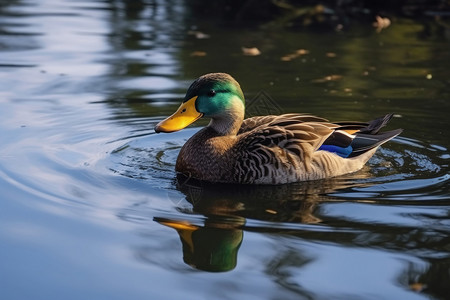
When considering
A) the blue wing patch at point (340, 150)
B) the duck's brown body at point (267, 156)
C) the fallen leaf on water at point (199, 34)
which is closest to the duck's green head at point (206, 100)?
the duck's brown body at point (267, 156)

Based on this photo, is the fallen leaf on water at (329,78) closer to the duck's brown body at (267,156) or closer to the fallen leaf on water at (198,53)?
the fallen leaf on water at (198,53)

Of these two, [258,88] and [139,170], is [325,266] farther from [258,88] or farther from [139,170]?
[258,88]

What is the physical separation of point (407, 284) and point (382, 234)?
94cm

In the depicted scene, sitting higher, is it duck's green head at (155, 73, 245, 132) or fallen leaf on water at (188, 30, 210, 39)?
duck's green head at (155, 73, 245, 132)

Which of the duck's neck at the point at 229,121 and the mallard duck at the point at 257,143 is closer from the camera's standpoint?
the mallard duck at the point at 257,143

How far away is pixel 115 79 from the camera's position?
476 inches

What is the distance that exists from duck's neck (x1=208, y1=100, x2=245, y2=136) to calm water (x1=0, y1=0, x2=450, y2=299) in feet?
1.98

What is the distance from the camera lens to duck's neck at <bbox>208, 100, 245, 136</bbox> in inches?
318

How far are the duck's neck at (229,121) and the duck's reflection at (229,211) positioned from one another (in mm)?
592

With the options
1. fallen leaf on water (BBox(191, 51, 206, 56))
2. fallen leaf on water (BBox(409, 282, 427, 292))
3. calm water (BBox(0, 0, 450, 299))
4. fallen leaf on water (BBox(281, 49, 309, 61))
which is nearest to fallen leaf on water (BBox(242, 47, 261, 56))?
calm water (BBox(0, 0, 450, 299))

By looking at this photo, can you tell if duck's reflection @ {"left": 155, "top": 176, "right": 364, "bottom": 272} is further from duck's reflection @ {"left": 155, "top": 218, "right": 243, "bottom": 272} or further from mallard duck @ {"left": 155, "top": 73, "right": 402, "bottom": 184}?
mallard duck @ {"left": 155, "top": 73, "right": 402, "bottom": 184}

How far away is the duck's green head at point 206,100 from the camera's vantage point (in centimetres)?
792

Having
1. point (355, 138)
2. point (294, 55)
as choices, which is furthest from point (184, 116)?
point (294, 55)

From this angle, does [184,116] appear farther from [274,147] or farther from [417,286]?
[417,286]
